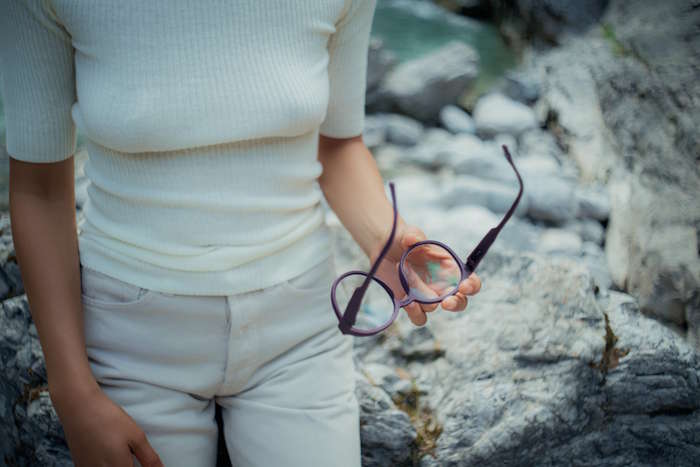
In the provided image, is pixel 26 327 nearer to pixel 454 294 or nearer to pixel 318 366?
pixel 318 366

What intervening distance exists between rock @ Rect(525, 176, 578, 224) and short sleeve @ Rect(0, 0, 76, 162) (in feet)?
7.49

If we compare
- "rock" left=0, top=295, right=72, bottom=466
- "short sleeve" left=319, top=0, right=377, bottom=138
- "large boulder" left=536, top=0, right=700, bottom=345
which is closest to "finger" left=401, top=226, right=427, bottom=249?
"short sleeve" left=319, top=0, right=377, bottom=138

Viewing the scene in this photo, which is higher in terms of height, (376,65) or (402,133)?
(376,65)

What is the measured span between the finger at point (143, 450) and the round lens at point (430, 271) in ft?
1.58

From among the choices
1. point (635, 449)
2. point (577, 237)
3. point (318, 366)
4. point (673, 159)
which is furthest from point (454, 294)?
point (577, 237)

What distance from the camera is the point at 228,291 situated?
100 centimetres

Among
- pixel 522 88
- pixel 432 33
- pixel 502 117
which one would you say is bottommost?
pixel 432 33

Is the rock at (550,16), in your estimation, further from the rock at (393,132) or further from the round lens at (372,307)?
the round lens at (372,307)

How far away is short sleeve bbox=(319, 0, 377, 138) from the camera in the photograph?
107cm

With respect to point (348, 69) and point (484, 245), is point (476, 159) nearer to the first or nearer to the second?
point (348, 69)

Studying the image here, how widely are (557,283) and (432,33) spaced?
17.9 feet

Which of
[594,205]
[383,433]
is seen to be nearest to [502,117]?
[594,205]

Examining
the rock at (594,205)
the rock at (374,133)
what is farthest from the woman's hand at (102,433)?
the rock at (374,133)

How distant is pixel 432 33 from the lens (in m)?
6.40
